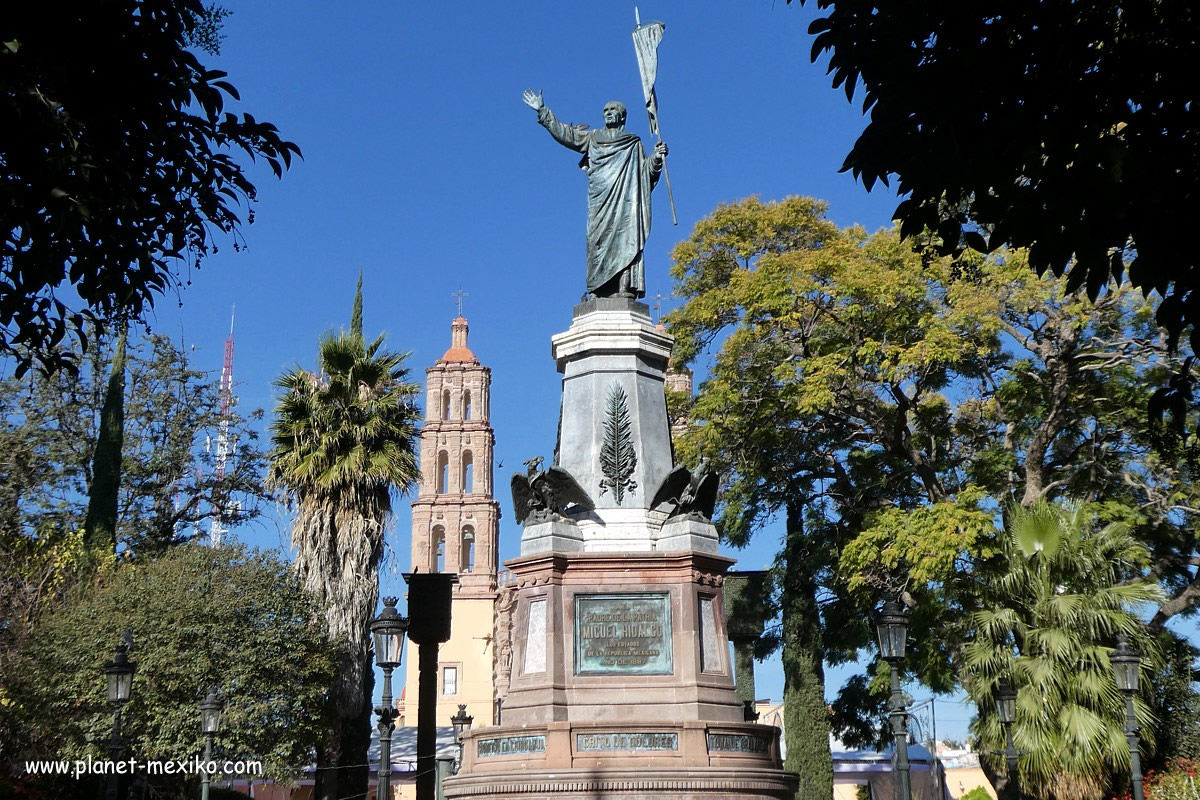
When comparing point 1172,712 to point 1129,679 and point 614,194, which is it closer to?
point 1129,679

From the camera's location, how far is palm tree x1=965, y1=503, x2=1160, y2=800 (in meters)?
17.5

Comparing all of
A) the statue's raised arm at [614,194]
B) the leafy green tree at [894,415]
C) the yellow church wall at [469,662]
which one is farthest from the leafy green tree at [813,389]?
the yellow church wall at [469,662]

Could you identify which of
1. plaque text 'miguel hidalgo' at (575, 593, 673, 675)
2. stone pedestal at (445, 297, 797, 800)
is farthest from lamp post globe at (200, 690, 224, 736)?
plaque text 'miguel hidalgo' at (575, 593, 673, 675)

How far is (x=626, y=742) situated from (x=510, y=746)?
46.8 inches

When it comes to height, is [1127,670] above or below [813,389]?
below

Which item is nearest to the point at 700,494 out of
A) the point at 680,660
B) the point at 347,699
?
the point at 680,660

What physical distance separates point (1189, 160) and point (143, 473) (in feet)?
107

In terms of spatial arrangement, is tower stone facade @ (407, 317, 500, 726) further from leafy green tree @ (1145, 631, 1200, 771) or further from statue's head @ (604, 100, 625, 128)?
statue's head @ (604, 100, 625, 128)

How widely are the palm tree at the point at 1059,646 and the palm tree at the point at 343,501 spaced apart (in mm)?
11317

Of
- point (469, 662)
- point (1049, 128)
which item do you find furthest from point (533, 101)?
point (469, 662)

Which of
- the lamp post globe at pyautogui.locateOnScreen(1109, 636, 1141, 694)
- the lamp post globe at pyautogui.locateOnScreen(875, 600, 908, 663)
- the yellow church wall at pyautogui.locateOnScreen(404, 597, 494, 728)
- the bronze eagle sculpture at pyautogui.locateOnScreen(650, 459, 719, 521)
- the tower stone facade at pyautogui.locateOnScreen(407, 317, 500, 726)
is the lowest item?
the lamp post globe at pyautogui.locateOnScreen(1109, 636, 1141, 694)

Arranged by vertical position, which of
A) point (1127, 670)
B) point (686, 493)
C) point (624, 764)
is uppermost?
point (686, 493)

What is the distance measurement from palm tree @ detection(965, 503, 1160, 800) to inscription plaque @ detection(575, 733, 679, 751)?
9.23 m

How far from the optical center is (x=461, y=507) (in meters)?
94.4
